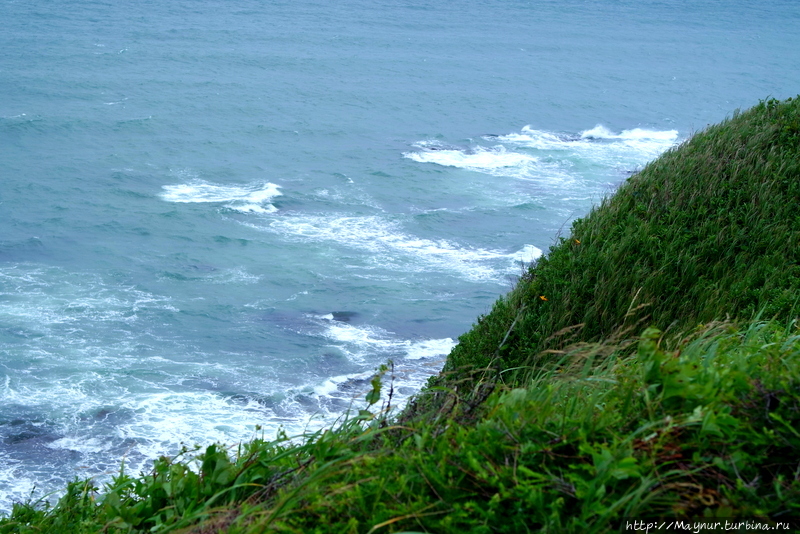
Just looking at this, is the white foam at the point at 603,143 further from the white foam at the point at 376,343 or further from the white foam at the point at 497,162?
the white foam at the point at 376,343

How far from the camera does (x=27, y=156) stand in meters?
41.3

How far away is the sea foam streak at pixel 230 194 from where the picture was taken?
35.3 meters

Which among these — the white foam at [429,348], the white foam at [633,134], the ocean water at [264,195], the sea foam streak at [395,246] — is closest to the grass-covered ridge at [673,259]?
the ocean water at [264,195]

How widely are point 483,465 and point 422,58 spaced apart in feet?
240

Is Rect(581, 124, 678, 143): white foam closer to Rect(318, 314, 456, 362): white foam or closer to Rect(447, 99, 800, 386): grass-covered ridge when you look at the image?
Rect(318, 314, 456, 362): white foam

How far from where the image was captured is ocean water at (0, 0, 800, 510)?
20531 mm

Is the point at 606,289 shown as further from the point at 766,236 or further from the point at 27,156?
the point at 27,156

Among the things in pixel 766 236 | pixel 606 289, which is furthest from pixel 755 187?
pixel 606 289

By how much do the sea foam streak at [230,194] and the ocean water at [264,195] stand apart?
6.2 inches

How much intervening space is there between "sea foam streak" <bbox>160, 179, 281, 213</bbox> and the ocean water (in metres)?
0.16

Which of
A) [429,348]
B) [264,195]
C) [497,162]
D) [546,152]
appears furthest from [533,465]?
[546,152]

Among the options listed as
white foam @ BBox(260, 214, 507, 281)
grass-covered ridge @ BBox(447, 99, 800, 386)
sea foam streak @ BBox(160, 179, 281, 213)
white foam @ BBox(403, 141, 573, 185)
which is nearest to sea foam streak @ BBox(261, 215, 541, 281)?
white foam @ BBox(260, 214, 507, 281)

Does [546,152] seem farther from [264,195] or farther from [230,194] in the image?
[230,194]

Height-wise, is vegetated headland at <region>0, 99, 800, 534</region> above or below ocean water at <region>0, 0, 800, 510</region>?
above
